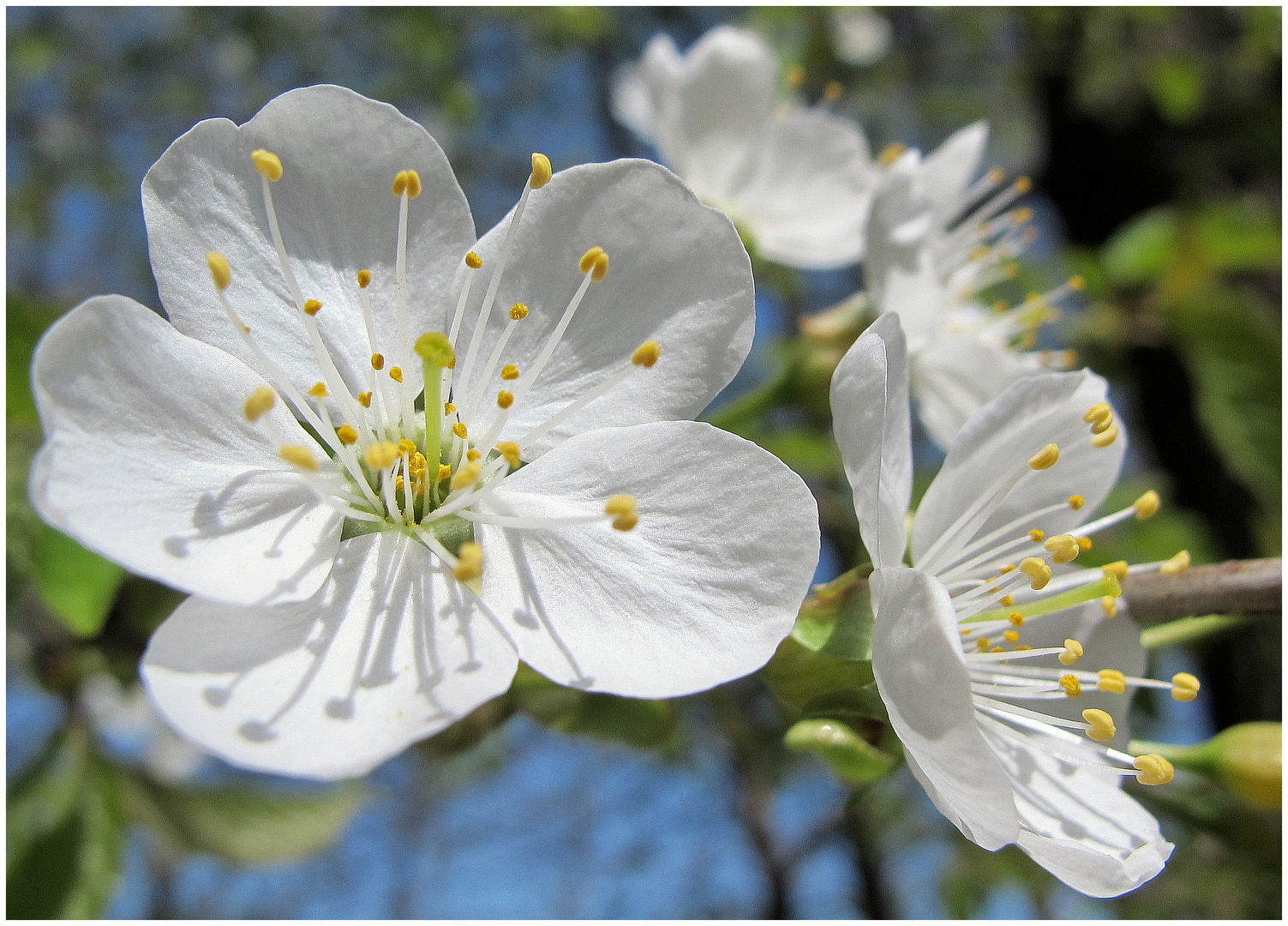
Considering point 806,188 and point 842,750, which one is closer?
point 842,750

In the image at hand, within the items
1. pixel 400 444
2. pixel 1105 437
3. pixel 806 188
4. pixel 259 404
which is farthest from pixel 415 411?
pixel 806 188

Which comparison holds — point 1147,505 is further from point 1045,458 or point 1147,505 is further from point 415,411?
point 415,411

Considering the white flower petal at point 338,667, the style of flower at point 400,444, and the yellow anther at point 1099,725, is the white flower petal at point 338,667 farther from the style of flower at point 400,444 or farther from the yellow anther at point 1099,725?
the yellow anther at point 1099,725

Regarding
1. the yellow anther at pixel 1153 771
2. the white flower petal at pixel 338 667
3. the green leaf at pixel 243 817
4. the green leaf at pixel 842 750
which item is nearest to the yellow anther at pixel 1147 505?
the yellow anther at pixel 1153 771

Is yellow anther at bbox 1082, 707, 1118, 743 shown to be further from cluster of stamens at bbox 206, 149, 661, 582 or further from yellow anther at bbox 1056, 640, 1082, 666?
cluster of stamens at bbox 206, 149, 661, 582

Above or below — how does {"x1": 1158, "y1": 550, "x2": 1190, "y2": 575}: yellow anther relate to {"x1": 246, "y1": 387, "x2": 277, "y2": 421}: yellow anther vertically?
below

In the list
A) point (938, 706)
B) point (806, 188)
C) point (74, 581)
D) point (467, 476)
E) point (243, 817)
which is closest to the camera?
point (938, 706)

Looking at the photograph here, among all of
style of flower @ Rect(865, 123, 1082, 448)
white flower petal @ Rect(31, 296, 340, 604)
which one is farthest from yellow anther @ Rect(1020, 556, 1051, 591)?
white flower petal @ Rect(31, 296, 340, 604)

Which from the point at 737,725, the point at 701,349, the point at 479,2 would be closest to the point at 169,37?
the point at 479,2
